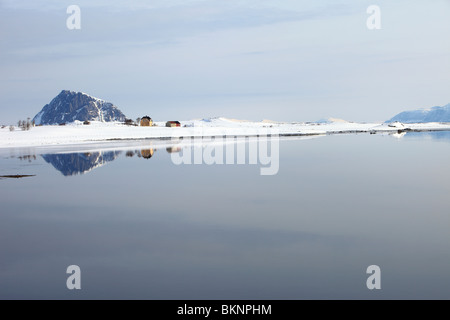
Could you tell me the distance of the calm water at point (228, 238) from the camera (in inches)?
318

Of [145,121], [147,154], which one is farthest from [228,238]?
[145,121]

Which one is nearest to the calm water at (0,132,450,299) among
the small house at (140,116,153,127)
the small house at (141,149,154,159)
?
the small house at (141,149,154,159)

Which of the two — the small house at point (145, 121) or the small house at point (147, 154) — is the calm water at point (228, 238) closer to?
the small house at point (147, 154)

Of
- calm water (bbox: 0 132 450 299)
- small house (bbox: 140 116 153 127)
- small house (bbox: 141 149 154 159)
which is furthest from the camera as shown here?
small house (bbox: 140 116 153 127)

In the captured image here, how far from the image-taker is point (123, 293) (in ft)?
25.6

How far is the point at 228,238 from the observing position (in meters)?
11.2

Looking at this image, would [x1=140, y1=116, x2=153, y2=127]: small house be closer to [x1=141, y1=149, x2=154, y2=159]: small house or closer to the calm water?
[x1=141, y1=149, x2=154, y2=159]: small house

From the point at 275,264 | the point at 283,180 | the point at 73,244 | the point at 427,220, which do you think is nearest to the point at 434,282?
the point at 275,264

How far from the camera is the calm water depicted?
318 inches

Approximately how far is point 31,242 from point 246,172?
1563 centimetres

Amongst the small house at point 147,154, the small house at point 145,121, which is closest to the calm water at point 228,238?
the small house at point 147,154

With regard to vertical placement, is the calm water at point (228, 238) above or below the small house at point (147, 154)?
below

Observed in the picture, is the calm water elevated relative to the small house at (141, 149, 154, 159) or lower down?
lower down
